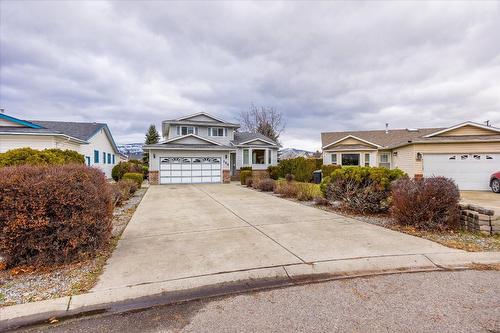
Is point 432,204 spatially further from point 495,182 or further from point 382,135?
point 382,135

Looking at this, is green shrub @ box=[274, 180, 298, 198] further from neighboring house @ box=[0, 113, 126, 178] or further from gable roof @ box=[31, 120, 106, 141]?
gable roof @ box=[31, 120, 106, 141]

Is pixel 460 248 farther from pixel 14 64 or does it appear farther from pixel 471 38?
pixel 14 64

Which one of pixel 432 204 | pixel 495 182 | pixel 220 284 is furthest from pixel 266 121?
pixel 220 284

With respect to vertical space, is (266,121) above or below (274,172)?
above

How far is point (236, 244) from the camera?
208 inches

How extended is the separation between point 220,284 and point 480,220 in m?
6.16

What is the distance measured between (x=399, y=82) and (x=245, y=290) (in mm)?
19866

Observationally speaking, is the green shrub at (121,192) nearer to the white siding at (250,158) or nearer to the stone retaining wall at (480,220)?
the stone retaining wall at (480,220)

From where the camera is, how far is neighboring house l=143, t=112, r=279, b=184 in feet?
68.1

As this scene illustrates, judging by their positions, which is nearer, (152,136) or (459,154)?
(459,154)

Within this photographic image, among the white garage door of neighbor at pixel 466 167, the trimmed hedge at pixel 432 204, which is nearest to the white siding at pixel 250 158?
the white garage door of neighbor at pixel 466 167

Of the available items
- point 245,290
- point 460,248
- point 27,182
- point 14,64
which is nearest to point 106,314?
point 245,290

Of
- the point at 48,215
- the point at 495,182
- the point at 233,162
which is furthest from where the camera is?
the point at 233,162

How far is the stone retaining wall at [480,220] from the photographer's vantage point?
19.0 ft
